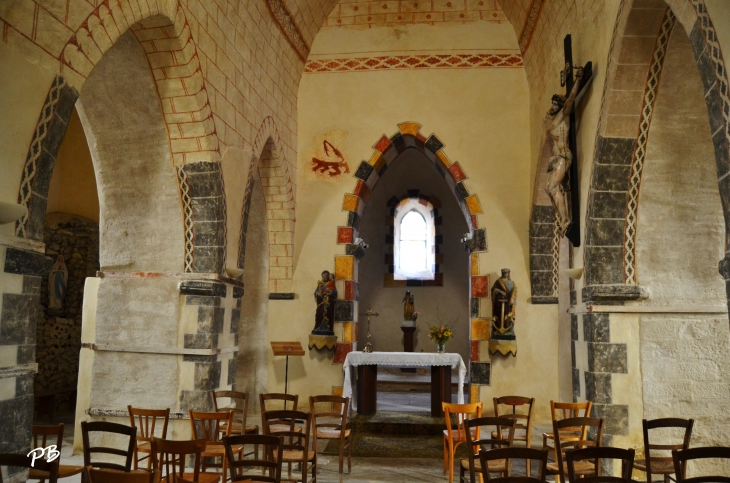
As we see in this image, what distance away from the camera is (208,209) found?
6504 millimetres

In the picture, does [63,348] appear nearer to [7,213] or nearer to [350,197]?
[350,197]

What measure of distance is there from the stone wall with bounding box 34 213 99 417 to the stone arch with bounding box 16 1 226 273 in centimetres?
389

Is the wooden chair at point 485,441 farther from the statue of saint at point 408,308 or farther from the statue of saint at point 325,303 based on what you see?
the statue of saint at point 408,308

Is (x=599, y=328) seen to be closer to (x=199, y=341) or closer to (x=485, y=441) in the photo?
(x=485, y=441)

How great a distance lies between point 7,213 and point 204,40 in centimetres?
324

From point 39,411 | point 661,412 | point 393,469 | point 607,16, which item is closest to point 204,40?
point 607,16

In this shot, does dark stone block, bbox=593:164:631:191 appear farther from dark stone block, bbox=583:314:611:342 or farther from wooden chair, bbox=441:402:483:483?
wooden chair, bbox=441:402:483:483

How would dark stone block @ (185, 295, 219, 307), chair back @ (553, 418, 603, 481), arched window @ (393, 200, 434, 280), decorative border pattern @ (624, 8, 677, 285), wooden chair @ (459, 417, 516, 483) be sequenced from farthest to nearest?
arched window @ (393, 200, 434, 280), dark stone block @ (185, 295, 219, 307), decorative border pattern @ (624, 8, 677, 285), wooden chair @ (459, 417, 516, 483), chair back @ (553, 418, 603, 481)

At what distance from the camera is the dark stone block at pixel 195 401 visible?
630 cm

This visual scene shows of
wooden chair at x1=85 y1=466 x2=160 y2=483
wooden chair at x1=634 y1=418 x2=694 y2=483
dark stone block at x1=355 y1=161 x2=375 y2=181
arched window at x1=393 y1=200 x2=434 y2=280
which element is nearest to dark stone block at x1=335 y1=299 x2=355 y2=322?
dark stone block at x1=355 y1=161 x2=375 y2=181

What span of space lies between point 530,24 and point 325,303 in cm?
468

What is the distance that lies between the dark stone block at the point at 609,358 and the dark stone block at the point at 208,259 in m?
3.55

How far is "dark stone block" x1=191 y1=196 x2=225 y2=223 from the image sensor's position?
21.3 feet

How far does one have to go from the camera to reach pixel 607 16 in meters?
5.86
